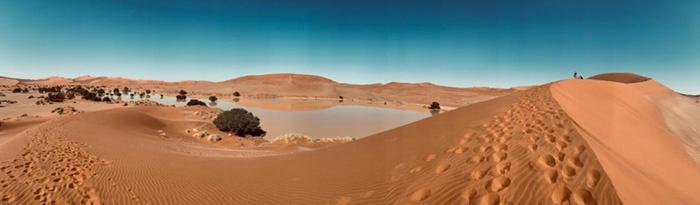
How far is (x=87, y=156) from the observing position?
994cm

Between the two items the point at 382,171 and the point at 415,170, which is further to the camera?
the point at 382,171

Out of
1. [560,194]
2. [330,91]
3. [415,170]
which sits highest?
[560,194]

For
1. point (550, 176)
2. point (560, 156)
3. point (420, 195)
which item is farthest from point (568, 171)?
point (420, 195)

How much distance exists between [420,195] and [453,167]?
81cm

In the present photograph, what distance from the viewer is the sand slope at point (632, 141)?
12.3ft

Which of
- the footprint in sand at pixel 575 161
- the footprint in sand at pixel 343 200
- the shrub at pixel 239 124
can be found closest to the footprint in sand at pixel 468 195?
the footprint in sand at pixel 575 161

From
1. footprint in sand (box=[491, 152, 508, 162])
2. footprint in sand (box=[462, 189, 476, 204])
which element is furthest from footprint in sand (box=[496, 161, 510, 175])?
footprint in sand (box=[462, 189, 476, 204])

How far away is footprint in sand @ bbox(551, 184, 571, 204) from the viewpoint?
3.32 metres

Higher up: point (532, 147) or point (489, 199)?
point (532, 147)

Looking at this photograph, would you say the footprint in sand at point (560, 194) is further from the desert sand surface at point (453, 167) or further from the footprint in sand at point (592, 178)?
the footprint in sand at point (592, 178)

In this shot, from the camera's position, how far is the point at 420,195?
13.8ft

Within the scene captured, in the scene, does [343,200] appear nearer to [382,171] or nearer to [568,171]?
[382,171]

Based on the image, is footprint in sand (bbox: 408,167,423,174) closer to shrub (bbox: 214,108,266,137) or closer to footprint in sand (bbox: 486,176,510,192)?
footprint in sand (bbox: 486,176,510,192)

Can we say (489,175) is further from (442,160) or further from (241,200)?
(241,200)
